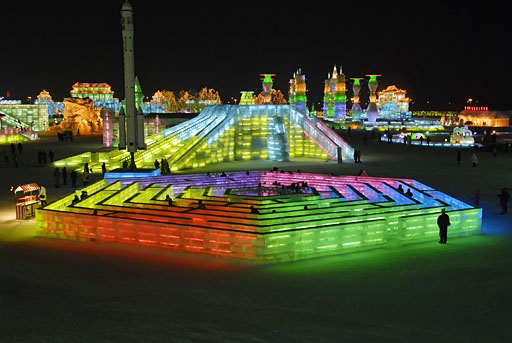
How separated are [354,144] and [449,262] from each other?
2902 centimetres

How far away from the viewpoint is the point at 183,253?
35.3ft

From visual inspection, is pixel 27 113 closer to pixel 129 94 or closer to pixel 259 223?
pixel 129 94

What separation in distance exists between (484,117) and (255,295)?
6791cm

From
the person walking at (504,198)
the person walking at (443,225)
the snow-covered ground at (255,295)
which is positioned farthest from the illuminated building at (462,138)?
the person walking at (443,225)

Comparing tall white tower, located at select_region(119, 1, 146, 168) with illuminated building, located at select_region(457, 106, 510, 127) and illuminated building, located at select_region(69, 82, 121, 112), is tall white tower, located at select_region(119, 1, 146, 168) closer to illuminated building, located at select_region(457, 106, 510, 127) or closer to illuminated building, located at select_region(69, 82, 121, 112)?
illuminated building, located at select_region(457, 106, 510, 127)

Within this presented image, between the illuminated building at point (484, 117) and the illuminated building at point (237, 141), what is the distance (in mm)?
43348

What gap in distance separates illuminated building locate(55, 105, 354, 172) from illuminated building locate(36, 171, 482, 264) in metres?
10.7

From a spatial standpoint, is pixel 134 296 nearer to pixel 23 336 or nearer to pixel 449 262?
pixel 23 336

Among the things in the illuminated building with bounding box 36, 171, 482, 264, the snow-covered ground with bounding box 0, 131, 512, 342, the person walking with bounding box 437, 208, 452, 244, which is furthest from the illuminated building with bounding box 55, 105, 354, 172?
the person walking with bounding box 437, 208, 452, 244

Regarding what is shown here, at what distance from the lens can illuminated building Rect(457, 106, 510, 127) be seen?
219ft

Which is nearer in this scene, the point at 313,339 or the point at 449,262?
the point at 313,339

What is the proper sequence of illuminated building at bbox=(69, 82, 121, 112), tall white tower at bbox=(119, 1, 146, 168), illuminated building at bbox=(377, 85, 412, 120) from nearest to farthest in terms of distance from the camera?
tall white tower at bbox=(119, 1, 146, 168) < illuminated building at bbox=(377, 85, 412, 120) < illuminated building at bbox=(69, 82, 121, 112)

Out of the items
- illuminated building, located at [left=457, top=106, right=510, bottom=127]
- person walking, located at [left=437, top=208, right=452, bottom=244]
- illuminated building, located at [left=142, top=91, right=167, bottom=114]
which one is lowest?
person walking, located at [left=437, top=208, right=452, bottom=244]

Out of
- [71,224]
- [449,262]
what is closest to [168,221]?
[71,224]
